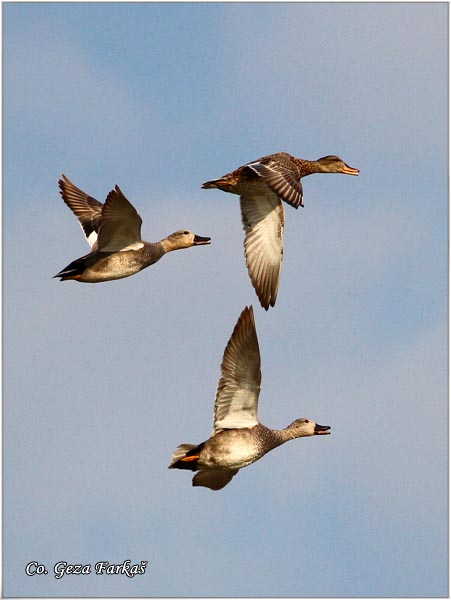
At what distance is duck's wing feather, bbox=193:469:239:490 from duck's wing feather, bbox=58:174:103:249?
4858 mm

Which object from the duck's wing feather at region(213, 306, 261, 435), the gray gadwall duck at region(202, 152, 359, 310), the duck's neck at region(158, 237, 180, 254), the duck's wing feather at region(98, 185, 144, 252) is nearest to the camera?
the duck's wing feather at region(213, 306, 261, 435)

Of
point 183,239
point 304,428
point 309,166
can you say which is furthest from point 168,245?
point 304,428

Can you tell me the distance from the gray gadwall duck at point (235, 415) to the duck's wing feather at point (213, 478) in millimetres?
1138

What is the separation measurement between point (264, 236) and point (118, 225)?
2.69 meters

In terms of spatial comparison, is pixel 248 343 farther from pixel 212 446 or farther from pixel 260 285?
pixel 260 285

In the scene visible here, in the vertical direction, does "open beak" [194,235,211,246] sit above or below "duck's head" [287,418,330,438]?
above

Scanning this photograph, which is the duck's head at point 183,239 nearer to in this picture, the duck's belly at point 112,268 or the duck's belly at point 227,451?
the duck's belly at point 112,268

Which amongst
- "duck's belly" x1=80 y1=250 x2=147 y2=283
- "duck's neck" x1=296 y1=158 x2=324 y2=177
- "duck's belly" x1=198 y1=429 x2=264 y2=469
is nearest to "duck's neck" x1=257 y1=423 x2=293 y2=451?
"duck's belly" x1=198 y1=429 x2=264 y2=469

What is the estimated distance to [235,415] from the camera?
59.1 feet

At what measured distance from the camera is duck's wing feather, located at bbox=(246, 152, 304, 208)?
18.7 metres

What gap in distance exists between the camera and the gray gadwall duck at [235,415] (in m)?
17.6

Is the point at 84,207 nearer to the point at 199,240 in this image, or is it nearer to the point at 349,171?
the point at 199,240

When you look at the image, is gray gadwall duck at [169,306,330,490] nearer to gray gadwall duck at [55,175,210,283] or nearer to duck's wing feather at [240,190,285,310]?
gray gadwall duck at [55,175,210,283]

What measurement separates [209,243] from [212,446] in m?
5.77
